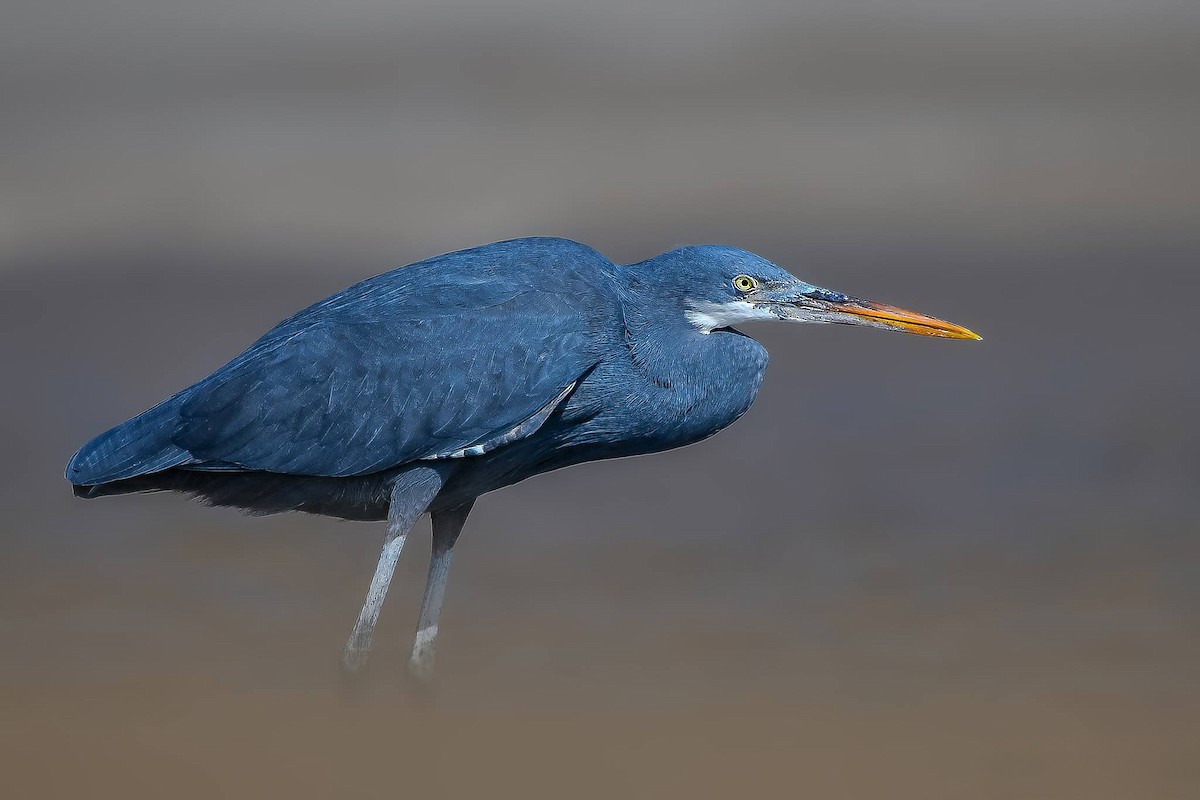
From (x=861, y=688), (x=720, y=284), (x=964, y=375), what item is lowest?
(x=861, y=688)

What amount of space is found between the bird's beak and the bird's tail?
2.36 metres

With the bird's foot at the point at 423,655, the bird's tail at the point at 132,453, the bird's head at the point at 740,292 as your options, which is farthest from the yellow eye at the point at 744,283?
the bird's tail at the point at 132,453

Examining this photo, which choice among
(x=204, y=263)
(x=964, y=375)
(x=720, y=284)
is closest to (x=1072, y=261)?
(x=964, y=375)

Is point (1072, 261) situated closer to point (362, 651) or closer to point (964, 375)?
point (964, 375)

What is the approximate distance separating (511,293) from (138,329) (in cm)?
703

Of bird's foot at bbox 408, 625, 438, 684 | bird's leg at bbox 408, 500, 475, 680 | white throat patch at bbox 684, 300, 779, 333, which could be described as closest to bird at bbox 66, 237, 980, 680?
white throat patch at bbox 684, 300, 779, 333

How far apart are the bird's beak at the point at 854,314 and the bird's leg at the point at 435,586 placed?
149 centimetres

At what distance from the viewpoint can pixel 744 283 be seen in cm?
645

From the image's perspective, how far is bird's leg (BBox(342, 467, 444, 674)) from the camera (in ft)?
20.6

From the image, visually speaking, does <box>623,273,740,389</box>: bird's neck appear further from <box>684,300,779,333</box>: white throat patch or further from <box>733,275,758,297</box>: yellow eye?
<box>733,275,758,297</box>: yellow eye

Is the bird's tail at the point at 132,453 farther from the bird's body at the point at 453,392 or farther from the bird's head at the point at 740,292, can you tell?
the bird's head at the point at 740,292

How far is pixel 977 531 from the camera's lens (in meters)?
8.62

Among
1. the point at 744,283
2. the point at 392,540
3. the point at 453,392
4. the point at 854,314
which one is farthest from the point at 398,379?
the point at 854,314

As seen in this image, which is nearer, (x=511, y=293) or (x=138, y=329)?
(x=511, y=293)
